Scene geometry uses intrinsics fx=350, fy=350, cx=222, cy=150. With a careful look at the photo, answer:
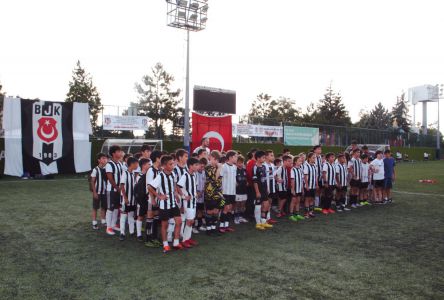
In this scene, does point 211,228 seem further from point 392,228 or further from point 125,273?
point 392,228

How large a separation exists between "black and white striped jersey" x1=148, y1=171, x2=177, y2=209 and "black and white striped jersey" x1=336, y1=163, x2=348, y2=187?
18.2ft

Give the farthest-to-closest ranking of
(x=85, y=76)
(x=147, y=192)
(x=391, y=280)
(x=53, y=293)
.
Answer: (x=85, y=76) < (x=147, y=192) < (x=391, y=280) < (x=53, y=293)

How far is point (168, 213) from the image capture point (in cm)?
560

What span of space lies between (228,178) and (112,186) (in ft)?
7.54

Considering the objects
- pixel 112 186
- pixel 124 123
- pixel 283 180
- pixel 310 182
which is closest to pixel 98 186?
pixel 112 186

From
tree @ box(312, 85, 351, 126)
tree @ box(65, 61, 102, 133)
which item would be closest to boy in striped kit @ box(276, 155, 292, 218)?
tree @ box(65, 61, 102, 133)

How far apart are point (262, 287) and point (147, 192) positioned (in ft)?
9.18

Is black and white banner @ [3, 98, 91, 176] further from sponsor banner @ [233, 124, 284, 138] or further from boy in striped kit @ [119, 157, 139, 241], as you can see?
boy in striped kit @ [119, 157, 139, 241]

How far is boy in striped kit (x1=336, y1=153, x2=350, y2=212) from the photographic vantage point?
31.5 feet

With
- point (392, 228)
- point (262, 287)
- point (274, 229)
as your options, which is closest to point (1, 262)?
point (262, 287)

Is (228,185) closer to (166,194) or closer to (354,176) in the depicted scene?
(166,194)

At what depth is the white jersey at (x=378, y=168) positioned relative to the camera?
1068cm

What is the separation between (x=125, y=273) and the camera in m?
4.65

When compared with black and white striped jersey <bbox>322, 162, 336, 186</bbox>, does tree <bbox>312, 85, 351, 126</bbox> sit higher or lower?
higher
